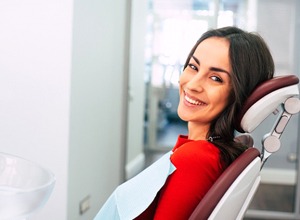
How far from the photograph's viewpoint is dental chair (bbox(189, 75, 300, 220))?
3.13 ft

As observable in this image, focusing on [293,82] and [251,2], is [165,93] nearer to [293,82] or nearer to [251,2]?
[251,2]

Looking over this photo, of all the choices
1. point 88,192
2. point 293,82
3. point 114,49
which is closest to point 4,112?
point 88,192

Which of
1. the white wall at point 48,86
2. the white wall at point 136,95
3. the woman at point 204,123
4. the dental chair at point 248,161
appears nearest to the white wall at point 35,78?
the white wall at point 48,86

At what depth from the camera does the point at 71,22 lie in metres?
2.19

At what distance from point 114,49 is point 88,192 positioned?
40.0 inches

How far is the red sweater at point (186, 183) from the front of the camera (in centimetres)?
100

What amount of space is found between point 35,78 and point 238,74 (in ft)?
4.58

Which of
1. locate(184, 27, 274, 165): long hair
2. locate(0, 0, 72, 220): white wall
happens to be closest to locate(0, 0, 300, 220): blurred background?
locate(0, 0, 72, 220): white wall

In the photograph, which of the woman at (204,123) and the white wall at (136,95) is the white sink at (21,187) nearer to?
the woman at (204,123)

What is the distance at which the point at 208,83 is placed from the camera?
1.12 metres

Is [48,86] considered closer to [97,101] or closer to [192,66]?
[97,101]

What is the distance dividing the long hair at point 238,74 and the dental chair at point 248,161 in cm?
3

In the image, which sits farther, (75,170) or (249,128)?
(75,170)

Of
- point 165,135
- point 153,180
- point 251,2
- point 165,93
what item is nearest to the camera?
point 153,180
